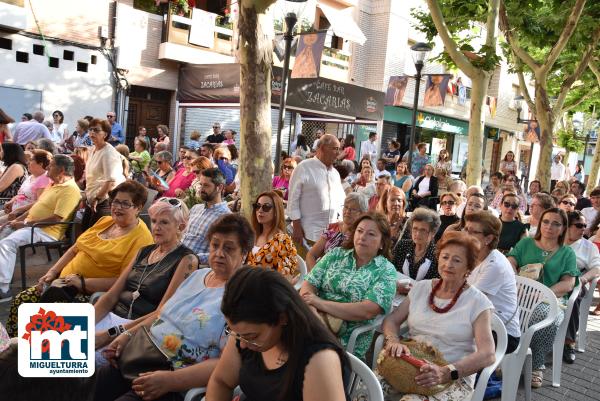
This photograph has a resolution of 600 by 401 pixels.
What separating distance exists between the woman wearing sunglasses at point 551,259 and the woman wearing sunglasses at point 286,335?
328 centimetres

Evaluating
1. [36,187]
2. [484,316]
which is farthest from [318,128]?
[484,316]

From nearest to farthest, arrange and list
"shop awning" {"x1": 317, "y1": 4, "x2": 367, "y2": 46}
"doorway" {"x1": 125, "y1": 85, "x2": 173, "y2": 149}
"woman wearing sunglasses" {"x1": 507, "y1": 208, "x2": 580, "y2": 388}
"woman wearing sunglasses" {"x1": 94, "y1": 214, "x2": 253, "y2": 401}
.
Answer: "woman wearing sunglasses" {"x1": 94, "y1": 214, "x2": 253, "y2": 401} → "woman wearing sunglasses" {"x1": 507, "y1": 208, "x2": 580, "y2": 388} → "shop awning" {"x1": 317, "y1": 4, "x2": 367, "y2": 46} → "doorway" {"x1": 125, "y1": 85, "x2": 173, "y2": 149}

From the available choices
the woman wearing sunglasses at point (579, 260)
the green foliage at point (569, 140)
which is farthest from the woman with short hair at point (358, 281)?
Result: the green foliage at point (569, 140)

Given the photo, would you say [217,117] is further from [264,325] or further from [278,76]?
[264,325]

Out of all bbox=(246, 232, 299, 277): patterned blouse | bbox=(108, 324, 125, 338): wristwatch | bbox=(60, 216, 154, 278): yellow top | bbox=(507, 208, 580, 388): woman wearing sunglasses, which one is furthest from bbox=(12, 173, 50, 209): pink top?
bbox=(507, 208, 580, 388): woman wearing sunglasses

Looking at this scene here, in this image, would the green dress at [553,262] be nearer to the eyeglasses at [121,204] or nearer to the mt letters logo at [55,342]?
the eyeglasses at [121,204]

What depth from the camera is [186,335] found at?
114 inches

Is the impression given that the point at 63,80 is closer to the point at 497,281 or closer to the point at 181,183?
the point at 181,183

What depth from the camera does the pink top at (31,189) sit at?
6.57 meters

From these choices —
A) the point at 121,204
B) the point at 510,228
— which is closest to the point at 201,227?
the point at 121,204

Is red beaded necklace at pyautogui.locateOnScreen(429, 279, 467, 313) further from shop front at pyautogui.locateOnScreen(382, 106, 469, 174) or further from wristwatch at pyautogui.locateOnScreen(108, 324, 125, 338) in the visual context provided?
shop front at pyautogui.locateOnScreen(382, 106, 469, 174)

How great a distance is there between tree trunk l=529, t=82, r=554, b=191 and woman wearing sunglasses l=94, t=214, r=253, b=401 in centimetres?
1162

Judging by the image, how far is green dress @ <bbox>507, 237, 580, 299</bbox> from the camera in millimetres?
4883

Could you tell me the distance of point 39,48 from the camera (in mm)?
13367
